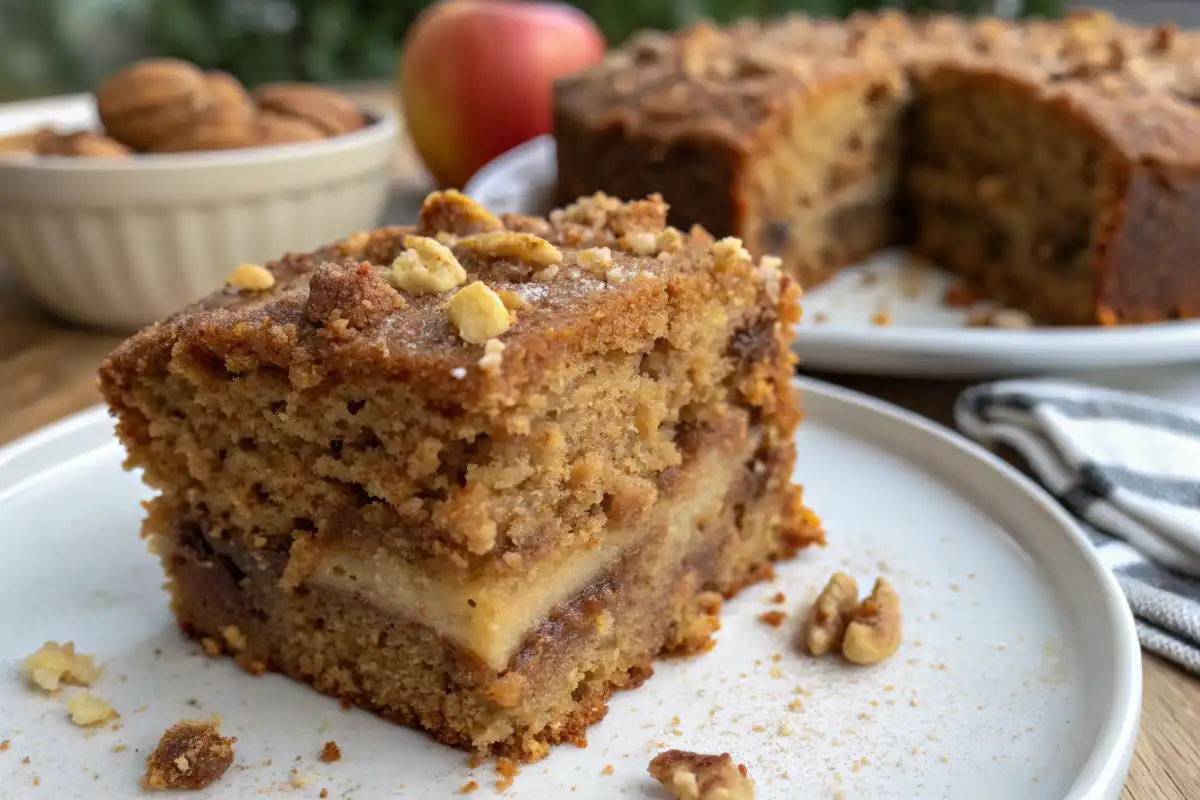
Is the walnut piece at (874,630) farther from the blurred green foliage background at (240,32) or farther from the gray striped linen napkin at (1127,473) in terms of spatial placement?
the blurred green foliage background at (240,32)

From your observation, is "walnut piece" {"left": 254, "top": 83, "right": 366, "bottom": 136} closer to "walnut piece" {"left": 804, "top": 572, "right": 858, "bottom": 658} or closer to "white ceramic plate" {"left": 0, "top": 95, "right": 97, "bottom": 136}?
"white ceramic plate" {"left": 0, "top": 95, "right": 97, "bottom": 136}

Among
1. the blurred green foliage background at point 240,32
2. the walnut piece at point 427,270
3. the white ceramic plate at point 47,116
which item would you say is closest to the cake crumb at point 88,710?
the walnut piece at point 427,270

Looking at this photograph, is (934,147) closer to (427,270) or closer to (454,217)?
(454,217)

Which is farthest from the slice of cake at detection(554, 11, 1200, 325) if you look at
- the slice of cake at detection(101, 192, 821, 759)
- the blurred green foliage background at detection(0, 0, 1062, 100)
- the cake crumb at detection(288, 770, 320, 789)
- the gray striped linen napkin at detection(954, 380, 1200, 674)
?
the blurred green foliage background at detection(0, 0, 1062, 100)

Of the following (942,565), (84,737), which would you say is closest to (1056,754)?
(942,565)

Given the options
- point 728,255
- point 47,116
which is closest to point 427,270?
point 728,255
